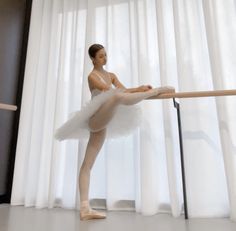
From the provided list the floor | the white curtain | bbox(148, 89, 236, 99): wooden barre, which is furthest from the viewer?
the white curtain

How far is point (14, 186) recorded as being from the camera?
1.79m

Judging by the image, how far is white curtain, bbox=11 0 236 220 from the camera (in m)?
1.44

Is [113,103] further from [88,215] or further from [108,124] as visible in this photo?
[88,215]

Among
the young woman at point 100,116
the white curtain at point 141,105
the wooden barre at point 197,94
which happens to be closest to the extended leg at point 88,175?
the young woman at point 100,116

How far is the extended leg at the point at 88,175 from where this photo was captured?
1.28m

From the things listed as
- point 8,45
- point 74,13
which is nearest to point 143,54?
point 74,13

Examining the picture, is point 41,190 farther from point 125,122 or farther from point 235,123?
point 235,123

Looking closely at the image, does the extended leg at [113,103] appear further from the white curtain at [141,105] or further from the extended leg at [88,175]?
the white curtain at [141,105]

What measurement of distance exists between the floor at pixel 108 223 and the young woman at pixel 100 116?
0.10 metres

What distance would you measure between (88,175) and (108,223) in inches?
11.3

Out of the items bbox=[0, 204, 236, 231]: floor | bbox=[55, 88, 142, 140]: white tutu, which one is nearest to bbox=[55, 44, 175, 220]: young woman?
bbox=[55, 88, 142, 140]: white tutu

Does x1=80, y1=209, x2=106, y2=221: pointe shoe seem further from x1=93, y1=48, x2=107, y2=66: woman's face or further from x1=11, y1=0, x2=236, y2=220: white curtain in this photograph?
x1=93, y1=48, x2=107, y2=66: woman's face

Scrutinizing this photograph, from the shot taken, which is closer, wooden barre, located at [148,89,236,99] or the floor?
the floor

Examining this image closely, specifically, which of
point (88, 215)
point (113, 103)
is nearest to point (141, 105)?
point (113, 103)
